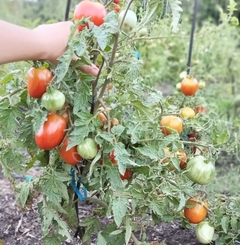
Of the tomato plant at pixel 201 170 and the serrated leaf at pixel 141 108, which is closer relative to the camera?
the serrated leaf at pixel 141 108

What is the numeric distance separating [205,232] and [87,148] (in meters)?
0.64

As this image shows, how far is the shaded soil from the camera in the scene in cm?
192

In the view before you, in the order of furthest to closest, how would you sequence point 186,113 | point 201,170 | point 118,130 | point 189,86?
1. point 189,86
2. point 186,113
3. point 201,170
4. point 118,130

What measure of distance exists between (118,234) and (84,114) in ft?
1.66

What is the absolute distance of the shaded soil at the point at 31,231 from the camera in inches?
75.6

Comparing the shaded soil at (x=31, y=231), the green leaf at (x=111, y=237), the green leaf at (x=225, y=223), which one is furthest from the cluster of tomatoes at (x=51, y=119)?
the shaded soil at (x=31, y=231)

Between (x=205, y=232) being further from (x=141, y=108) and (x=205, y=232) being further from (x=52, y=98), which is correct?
(x=52, y=98)

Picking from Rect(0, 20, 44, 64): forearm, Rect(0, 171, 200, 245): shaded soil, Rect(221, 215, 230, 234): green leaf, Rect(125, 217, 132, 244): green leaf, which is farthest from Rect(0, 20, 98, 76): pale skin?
Rect(0, 171, 200, 245): shaded soil

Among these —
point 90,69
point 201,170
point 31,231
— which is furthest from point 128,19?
point 31,231

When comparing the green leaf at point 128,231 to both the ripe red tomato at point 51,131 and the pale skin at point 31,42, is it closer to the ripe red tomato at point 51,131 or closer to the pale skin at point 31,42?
the ripe red tomato at point 51,131

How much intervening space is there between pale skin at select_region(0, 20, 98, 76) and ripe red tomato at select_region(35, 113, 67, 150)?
0.49 ft

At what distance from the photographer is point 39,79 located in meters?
1.11

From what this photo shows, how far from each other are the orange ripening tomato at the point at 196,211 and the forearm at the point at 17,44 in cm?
76

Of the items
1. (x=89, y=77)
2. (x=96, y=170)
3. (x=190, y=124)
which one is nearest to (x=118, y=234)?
(x=96, y=170)
